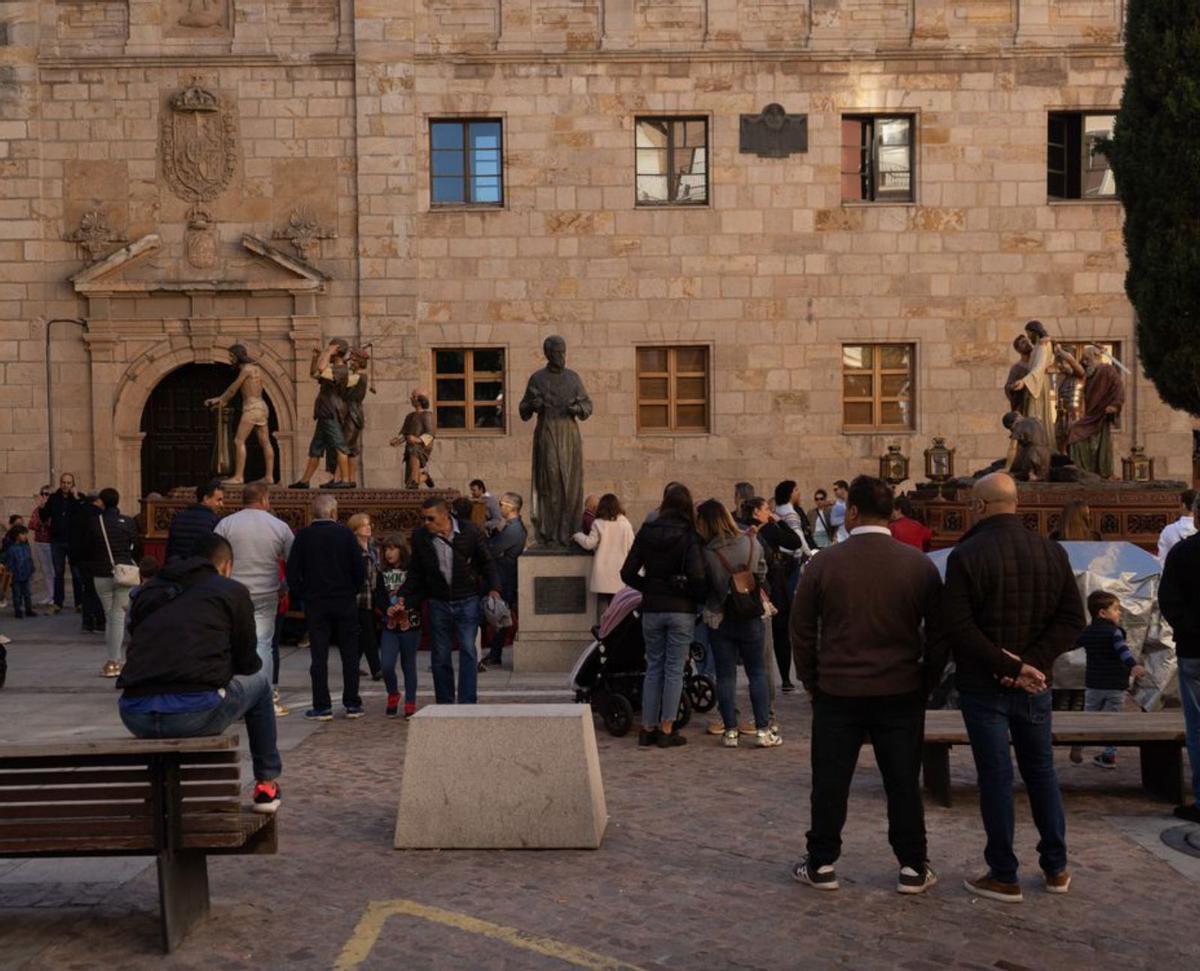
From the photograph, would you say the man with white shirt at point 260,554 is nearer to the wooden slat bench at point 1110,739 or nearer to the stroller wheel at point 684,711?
the stroller wheel at point 684,711

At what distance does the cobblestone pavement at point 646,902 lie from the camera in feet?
20.0

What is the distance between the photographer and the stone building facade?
2366 cm

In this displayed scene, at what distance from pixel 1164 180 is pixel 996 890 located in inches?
466

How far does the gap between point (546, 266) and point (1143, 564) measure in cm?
1422

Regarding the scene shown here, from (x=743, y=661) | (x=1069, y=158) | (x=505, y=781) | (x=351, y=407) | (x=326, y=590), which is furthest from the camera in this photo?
(x=1069, y=158)

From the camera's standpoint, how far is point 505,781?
768 cm

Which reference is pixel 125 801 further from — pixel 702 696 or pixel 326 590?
pixel 702 696

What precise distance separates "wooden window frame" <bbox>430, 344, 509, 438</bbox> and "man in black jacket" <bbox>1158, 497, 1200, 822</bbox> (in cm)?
1679

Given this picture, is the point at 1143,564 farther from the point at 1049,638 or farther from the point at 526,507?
the point at 526,507

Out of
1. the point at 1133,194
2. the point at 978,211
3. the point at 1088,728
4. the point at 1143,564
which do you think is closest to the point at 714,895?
the point at 1088,728

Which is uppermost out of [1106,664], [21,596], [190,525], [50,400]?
[50,400]

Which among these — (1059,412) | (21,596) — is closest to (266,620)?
(21,596)

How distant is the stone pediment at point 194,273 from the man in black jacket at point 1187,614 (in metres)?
17.8

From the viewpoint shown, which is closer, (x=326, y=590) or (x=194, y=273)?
Answer: (x=326, y=590)
